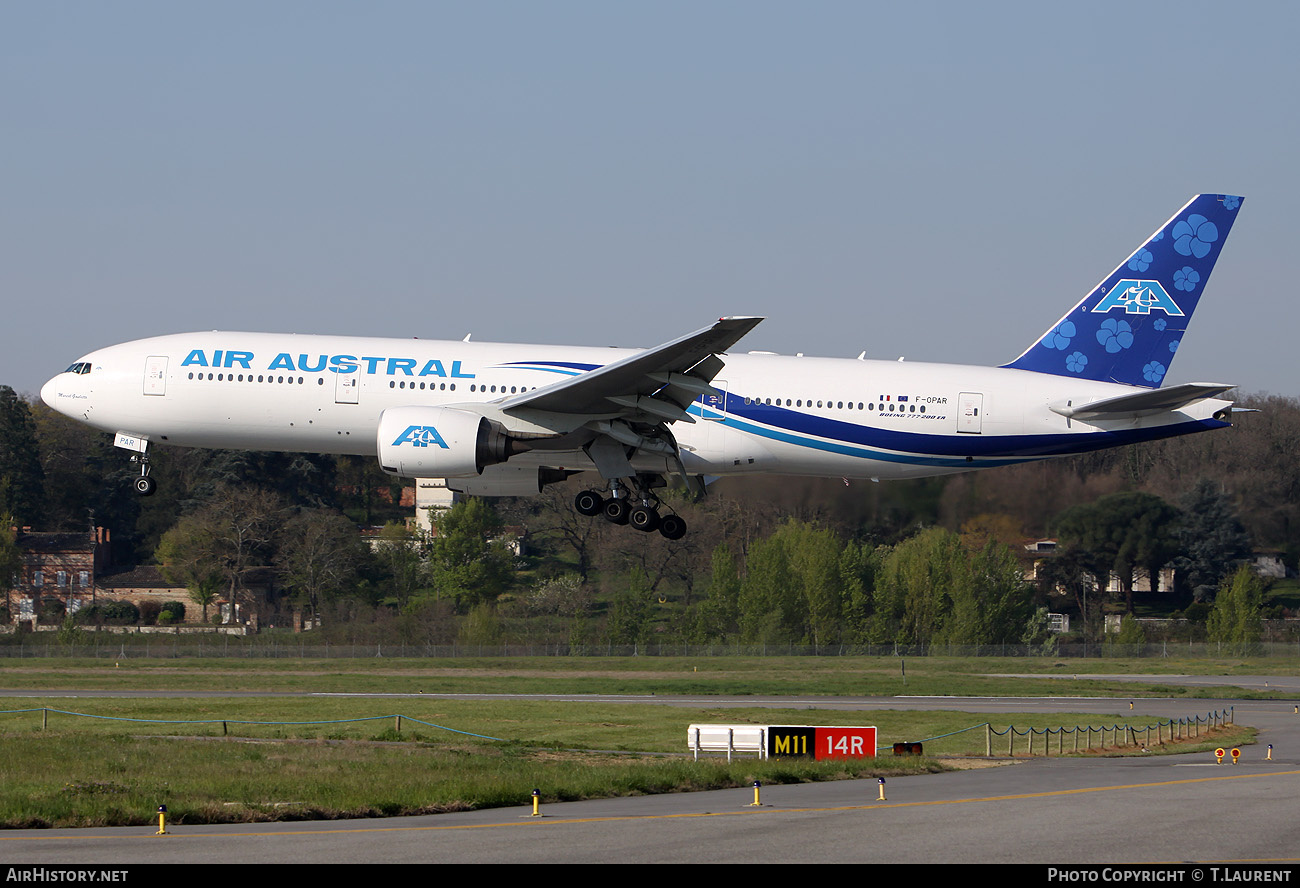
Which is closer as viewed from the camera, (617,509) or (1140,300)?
(617,509)

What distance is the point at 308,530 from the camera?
92.1 meters

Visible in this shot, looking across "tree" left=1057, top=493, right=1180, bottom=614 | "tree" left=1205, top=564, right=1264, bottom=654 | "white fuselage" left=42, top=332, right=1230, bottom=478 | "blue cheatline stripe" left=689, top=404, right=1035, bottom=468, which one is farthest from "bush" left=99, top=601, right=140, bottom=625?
"tree" left=1205, top=564, right=1264, bottom=654

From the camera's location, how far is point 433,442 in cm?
3262

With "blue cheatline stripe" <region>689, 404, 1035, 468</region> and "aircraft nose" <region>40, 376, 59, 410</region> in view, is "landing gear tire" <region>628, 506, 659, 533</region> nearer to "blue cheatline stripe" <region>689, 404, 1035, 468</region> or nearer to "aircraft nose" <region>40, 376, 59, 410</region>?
"blue cheatline stripe" <region>689, 404, 1035, 468</region>

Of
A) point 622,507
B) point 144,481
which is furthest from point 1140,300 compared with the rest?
point 144,481

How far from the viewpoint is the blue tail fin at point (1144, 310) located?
3688 centimetres

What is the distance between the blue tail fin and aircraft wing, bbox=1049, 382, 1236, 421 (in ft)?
6.93

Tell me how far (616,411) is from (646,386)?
1.27 meters

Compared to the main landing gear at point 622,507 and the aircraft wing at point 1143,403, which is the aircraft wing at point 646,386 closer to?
the main landing gear at point 622,507

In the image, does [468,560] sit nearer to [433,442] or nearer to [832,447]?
[832,447]

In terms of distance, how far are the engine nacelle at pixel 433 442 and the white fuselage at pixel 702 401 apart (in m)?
1.56

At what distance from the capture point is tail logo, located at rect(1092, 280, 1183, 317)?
1463 inches

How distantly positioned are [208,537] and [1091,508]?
5825 centimetres
